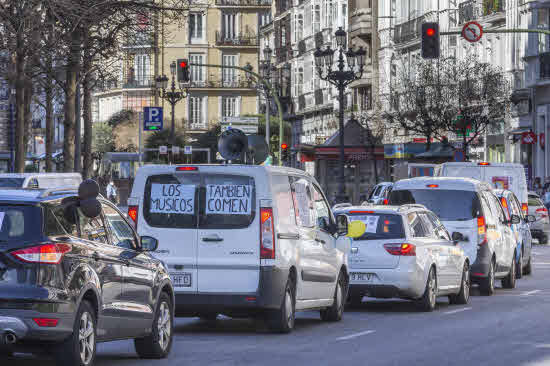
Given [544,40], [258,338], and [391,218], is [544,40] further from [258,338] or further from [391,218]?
[258,338]

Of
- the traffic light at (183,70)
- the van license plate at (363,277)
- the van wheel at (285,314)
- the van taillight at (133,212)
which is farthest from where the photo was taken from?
the traffic light at (183,70)

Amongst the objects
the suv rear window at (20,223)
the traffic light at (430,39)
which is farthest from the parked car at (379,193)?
the suv rear window at (20,223)

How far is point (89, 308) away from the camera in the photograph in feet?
36.8

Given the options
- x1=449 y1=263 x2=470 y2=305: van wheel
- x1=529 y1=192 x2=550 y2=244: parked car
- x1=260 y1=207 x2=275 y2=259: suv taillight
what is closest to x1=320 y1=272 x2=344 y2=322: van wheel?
x1=260 y1=207 x2=275 y2=259: suv taillight

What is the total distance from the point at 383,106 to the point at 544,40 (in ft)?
53.6

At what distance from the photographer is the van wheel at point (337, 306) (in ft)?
59.3

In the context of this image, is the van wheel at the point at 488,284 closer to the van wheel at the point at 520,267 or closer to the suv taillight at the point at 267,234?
the van wheel at the point at 520,267

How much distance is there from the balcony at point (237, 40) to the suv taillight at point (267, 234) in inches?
4353

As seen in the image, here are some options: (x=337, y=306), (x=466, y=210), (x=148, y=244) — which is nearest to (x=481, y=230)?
(x=466, y=210)

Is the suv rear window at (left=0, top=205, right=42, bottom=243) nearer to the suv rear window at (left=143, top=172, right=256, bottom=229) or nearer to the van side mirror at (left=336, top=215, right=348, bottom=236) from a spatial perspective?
the suv rear window at (left=143, top=172, right=256, bottom=229)

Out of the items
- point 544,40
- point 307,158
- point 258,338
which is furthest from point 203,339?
point 307,158

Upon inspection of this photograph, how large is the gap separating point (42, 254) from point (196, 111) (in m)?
116

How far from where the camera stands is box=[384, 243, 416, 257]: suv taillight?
19.7m

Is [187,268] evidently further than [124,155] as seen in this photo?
No
